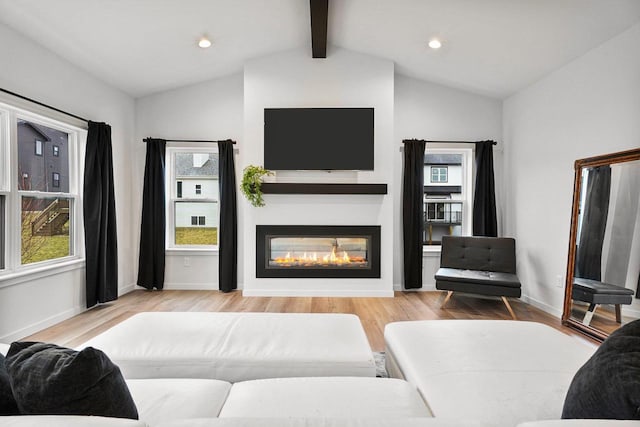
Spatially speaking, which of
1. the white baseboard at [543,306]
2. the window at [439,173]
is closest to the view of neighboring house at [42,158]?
the window at [439,173]

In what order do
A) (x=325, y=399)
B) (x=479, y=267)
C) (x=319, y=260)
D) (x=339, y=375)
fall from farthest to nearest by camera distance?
(x=319, y=260)
(x=479, y=267)
(x=339, y=375)
(x=325, y=399)

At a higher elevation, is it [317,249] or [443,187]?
[443,187]

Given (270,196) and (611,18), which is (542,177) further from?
(270,196)

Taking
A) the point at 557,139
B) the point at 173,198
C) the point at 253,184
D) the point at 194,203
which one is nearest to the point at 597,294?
the point at 557,139

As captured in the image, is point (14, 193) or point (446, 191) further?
point (446, 191)

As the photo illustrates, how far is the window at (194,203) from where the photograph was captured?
501 centimetres

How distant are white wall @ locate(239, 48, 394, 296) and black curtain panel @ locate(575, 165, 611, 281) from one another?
1.97 meters

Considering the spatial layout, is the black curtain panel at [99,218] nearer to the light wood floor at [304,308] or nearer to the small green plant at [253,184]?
the light wood floor at [304,308]

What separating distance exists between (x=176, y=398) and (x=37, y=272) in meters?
2.92

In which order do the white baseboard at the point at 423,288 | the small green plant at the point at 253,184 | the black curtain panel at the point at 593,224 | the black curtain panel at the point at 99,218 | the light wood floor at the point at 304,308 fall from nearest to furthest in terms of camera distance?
1. the black curtain panel at the point at 593,224
2. the light wood floor at the point at 304,308
3. the black curtain panel at the point at 99,218
4. the small green plant at the point at 253,184
5. the white baseboard at the point at 423,288

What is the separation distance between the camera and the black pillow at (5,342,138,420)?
0.82 meters

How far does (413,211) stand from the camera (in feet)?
15.5

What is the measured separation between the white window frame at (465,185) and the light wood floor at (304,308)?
98 centimetres

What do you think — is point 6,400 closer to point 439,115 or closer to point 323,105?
point 323,105
